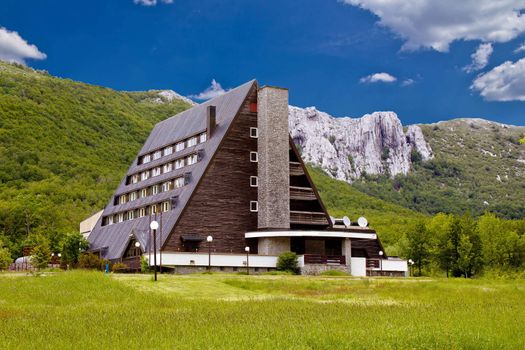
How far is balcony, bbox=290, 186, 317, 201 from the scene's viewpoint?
234 ft

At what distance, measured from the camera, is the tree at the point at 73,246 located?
79081 millimetres

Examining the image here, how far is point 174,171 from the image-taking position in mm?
75312

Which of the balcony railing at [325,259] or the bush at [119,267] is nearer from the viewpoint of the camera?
the bush at [119,267]

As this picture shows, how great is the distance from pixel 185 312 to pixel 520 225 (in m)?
111

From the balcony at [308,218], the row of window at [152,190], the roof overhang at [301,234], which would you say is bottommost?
the roof overhang at [301,234]

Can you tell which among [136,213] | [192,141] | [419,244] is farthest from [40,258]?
[419,244]

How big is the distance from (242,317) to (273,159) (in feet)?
153

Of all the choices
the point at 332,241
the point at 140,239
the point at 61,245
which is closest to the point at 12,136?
the point at 61,245

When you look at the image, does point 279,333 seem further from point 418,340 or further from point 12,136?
point 12,136

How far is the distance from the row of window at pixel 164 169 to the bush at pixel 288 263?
13.4m

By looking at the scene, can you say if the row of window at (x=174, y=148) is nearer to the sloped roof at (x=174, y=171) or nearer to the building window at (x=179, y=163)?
the sloped roof at (x=174, y=171)

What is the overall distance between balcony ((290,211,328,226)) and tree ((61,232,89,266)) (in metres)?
25.0

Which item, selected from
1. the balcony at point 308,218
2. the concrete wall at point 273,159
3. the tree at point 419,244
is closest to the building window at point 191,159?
the concrete wall at point 273,159

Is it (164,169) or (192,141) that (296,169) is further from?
(164,169)
